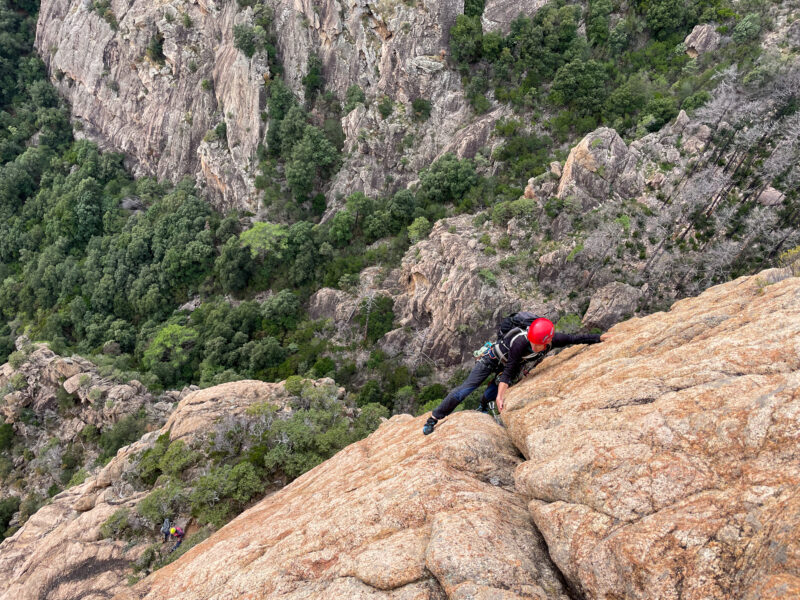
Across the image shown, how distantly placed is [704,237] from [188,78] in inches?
2595

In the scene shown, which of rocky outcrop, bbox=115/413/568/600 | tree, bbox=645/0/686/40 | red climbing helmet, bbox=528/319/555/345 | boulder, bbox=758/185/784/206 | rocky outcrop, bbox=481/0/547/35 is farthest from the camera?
rocky outcrop, bbox=481/0/547/35

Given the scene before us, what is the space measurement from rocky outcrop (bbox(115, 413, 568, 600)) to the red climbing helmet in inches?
93.7

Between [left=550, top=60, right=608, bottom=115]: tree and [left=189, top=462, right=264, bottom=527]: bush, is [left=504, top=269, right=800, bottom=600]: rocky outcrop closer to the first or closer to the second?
[left=189, top=462, right=264, bottom=527]: bush

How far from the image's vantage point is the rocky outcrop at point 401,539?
6133 millimetres

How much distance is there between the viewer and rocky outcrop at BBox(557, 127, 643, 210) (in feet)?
108

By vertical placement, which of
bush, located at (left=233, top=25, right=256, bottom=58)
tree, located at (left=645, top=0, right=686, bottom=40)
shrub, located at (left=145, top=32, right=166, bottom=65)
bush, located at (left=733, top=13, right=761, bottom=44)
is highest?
shrub, located at (left=145, top=32, right=166, bottom=65)

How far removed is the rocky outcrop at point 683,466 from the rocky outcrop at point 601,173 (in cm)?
2642

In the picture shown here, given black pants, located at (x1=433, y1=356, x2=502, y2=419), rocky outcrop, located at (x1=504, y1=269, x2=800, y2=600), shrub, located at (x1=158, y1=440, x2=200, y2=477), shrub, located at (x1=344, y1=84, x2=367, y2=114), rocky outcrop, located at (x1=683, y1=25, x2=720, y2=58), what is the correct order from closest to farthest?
rocky outcrop, located at (x1=504, y1=269, x2=800, y2=600) < black pants, located at (x1=433, y1=356, x2=502, y2=419) < shrub, located at (x1=158, y1=440, x2=200, y2=477) < rocky outcrop, located at (x1=683, y1=25, x2=720, y2=58) < shrub, located at (x1=344, y1=84, x2=367, y2=114)

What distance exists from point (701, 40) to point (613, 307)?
2896cm

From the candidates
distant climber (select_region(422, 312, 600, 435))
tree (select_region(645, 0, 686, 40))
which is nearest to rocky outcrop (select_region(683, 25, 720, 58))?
tree (select_region(645, 0, 686, 40))

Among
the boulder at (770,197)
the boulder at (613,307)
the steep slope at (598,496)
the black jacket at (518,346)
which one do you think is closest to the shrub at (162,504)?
the steep slope at (598,496)

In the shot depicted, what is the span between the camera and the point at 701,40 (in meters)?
37.8

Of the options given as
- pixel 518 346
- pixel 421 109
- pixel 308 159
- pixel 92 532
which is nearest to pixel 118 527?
pixel 92 532

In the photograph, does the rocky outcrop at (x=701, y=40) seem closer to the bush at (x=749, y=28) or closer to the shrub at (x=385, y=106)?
the bush at (x=749, y=28)
